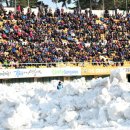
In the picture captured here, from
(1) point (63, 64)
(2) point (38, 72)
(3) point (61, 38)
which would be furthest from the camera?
(3) point (61, 38)

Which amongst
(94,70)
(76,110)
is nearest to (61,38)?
(94,70)

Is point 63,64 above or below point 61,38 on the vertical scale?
below

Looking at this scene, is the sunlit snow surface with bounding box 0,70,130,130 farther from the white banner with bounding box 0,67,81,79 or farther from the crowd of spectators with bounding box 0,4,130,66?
the crowd of spectators with bounding box 0,4,130,66

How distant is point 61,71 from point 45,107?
24582 millimetres

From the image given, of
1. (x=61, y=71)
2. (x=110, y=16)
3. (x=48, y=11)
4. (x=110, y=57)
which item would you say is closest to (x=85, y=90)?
(x=61, y=71)

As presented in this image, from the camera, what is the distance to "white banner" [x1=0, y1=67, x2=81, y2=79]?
36.4m

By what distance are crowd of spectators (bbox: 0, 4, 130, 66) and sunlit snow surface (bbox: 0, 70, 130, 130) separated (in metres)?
21.0

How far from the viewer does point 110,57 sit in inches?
1799

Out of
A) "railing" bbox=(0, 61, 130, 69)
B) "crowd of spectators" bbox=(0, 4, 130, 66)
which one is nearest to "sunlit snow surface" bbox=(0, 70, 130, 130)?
"railing" bbox=(0, 61, 130, 69)

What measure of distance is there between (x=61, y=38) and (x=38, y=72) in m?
8.32

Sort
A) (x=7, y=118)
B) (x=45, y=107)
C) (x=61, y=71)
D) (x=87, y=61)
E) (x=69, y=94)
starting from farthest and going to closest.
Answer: (x=87, y=61) < (x=61, y=71) < (x=69, y=94) < (x=45, y=107) < (x=7, y=118)

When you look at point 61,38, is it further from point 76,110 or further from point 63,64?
point 76,110

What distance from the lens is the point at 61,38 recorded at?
45.9 meters

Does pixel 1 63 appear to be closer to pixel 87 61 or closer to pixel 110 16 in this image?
pixel 87 61
